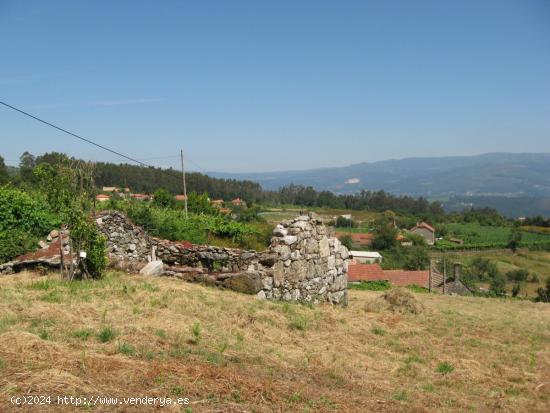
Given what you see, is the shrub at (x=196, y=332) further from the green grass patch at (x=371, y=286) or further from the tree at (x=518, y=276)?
the tree at (x=518, y=276)

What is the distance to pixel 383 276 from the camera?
45.2 meters

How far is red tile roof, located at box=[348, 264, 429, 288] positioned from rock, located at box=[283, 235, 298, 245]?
2993 cm

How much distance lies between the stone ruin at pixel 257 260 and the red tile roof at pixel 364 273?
93.8 feet

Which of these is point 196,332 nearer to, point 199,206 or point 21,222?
point 21,222

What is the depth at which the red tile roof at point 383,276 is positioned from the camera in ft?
141

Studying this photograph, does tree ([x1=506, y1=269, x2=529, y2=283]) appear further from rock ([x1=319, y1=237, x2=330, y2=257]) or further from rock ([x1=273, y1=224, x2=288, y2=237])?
rock ([x1=273, y1=224, x2=288, y2=237])

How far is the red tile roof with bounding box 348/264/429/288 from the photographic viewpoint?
4306 cm

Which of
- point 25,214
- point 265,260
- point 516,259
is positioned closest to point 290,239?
point 265,260

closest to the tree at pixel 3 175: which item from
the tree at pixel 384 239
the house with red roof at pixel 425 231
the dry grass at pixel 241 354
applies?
the dry grass at pixel 241 354

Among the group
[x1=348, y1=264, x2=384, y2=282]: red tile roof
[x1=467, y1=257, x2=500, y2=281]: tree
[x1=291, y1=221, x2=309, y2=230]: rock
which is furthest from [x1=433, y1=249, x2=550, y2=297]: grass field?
[x1=291, y1=221, x2=309, y2=230]: rock

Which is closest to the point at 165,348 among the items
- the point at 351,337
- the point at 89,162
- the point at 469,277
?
the point at 351,337

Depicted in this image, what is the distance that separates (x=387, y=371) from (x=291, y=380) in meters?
2.27

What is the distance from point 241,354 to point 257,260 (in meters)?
5.83

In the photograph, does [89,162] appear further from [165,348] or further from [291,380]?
[291,380]
